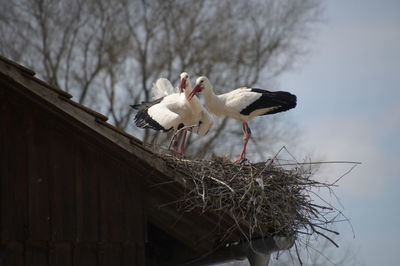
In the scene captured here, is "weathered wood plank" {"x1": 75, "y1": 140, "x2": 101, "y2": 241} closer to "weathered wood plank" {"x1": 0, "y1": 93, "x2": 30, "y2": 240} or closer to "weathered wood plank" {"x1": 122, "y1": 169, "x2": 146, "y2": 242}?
"weathered wood plank" {"x1": 122, "y1": 169, "x2": 146, "y2": 242}

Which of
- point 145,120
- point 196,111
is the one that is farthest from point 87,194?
point 196,111

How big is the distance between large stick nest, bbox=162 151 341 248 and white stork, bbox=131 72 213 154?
5.22ft

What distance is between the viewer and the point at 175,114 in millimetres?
7527

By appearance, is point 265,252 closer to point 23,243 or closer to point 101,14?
point 23,243

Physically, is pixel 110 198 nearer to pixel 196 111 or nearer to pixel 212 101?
pixel 212 101

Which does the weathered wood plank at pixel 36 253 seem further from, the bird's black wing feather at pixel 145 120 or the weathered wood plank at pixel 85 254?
the bird's black wing feather at pixel 145 120

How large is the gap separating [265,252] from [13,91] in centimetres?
251

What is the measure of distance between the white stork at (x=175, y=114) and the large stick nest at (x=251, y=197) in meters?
1.59

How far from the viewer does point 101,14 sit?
17.0 metres

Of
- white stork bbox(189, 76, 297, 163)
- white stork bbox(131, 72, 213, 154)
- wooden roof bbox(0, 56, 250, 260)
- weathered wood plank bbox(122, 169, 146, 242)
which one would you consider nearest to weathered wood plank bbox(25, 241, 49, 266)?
weathered wood plank bbox(122, 169, 146, 242)

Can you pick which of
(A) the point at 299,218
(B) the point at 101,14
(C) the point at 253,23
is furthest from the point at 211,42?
(A) the point at 299,218

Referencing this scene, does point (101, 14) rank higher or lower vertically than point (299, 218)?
higher

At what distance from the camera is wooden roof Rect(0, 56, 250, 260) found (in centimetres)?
476

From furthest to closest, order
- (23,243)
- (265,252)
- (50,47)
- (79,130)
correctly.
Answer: (50,47), (265,252), (79,130), (23,243)
